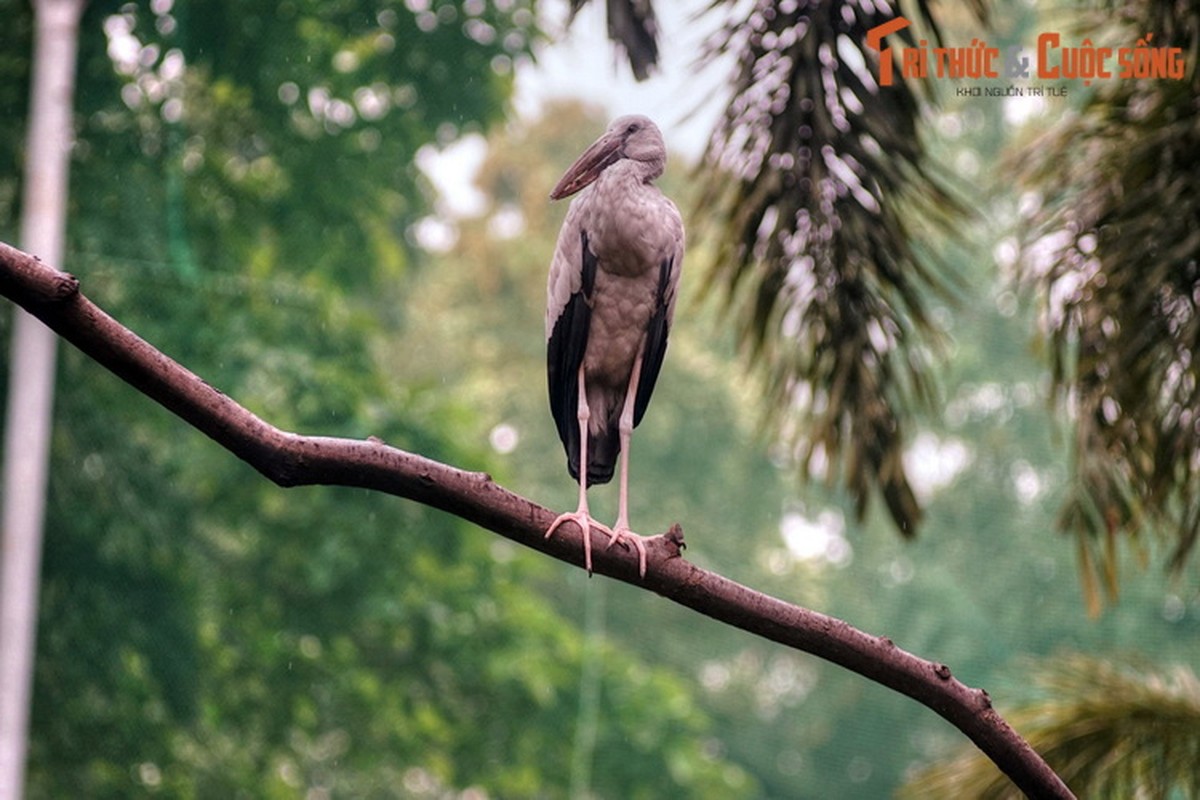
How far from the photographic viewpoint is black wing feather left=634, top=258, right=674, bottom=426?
218cm

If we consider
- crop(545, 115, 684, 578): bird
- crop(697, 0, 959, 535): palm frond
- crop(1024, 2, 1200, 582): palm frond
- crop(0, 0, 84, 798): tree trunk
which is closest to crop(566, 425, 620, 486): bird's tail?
A: crop(545, 115, 684, 578): bird

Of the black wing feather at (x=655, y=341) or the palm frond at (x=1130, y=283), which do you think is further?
the palm frond at (x=1130, y=283)

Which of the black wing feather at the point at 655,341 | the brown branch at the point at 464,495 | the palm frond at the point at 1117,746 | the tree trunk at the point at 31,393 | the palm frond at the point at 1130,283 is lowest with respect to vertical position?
the brown branch at the point at 464,495

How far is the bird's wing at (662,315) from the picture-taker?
215 centimetres

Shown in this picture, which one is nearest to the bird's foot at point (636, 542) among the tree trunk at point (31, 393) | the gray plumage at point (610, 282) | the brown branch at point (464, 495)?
the brown branch at point (464, 495)

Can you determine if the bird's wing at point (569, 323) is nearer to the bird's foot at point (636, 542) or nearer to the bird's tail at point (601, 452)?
the bird's tail at point (601, 452)

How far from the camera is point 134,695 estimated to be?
236 inches

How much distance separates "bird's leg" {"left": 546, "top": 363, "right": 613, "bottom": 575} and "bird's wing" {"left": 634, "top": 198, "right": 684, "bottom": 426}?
0.27ft

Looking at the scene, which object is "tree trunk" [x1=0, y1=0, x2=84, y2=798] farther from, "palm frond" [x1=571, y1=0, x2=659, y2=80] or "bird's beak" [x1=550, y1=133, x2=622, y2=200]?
"bird's beak" [x1=550, y1=133, x2=622, y2=200]

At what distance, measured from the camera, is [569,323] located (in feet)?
7.39

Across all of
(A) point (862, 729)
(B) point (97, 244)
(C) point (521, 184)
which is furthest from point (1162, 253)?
(C) point (521, 184)

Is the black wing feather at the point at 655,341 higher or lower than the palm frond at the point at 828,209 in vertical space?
lower

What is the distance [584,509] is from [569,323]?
1.01ft

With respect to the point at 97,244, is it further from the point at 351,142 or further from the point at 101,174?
the point at 351,142
